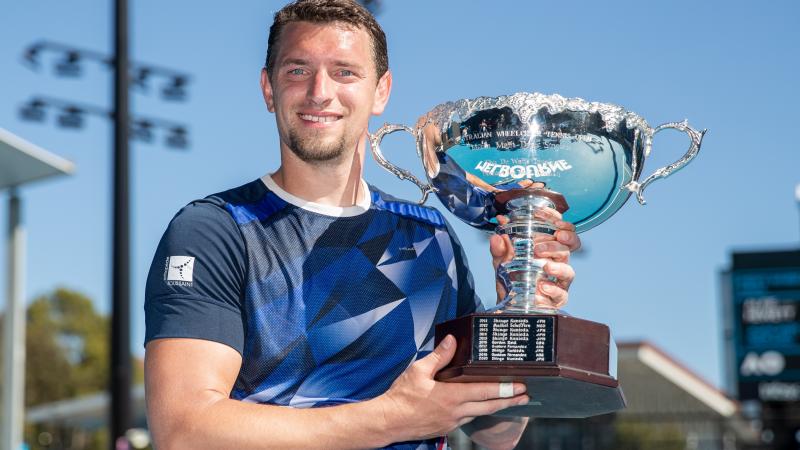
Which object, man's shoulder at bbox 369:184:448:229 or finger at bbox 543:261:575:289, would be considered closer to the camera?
finger at bbox 543:261:575:289

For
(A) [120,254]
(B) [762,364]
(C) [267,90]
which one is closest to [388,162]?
(C) [267,90]

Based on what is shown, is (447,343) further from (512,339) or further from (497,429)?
(497,429)

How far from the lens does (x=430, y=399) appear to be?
112 inches

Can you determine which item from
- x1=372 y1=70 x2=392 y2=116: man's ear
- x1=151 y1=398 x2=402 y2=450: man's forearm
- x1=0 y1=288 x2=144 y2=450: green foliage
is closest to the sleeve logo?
x1=151 y1=398 x2=402 y2=450: man's forearm

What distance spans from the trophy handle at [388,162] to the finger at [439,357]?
29.5 inches

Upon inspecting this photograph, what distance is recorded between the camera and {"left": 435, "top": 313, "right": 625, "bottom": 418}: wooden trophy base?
2.88 meters

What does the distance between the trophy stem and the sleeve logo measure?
0.80 metres

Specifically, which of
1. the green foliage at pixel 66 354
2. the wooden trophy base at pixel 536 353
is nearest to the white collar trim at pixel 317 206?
the wooden trophy base at pixel 536 353

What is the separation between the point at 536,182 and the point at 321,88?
64 cm

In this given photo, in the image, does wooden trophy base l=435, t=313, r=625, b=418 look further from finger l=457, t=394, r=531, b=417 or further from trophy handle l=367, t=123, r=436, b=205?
trophy handle l=367, t=123, r=436, b=205

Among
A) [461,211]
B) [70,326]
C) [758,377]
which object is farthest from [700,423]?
[70,326]

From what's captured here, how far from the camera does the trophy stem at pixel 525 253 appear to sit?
3154 mm

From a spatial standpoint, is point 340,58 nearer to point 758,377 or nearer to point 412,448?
point 412,448

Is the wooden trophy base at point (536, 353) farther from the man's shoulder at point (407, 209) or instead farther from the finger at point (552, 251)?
the man's shoulder at point (407, 209)
